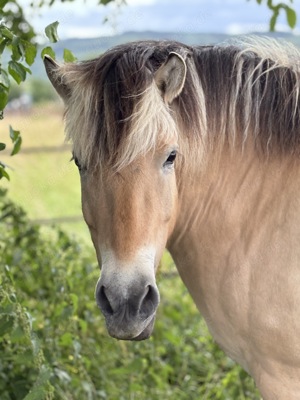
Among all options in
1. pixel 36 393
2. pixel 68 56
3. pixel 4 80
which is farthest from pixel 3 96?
pixel 36 393

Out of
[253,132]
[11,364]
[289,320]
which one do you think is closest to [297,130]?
[253,132]

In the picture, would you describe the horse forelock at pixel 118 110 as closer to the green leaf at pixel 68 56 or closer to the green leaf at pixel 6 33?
the green leaf at pixel 6 33

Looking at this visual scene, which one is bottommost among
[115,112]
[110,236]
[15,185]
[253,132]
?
[15,185]

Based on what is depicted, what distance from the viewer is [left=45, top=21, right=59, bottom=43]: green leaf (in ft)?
8.99

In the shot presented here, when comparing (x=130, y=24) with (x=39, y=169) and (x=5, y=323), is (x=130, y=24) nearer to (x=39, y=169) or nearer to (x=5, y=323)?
(x=5, y=323)

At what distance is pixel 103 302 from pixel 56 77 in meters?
0.87

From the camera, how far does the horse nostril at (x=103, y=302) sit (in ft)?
8.14

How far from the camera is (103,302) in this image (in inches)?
98.0

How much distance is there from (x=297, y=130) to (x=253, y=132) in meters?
0.17

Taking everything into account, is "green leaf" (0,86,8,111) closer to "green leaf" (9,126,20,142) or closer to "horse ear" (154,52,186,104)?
"green leaf" (9,126,20,142)

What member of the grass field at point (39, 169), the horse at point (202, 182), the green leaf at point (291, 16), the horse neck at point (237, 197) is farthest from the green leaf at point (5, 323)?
the grass field at point (39, 169)

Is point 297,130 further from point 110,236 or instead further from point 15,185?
point 15,185

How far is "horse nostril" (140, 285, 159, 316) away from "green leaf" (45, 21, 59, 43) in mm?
1008

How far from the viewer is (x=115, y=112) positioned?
8.48 ft
